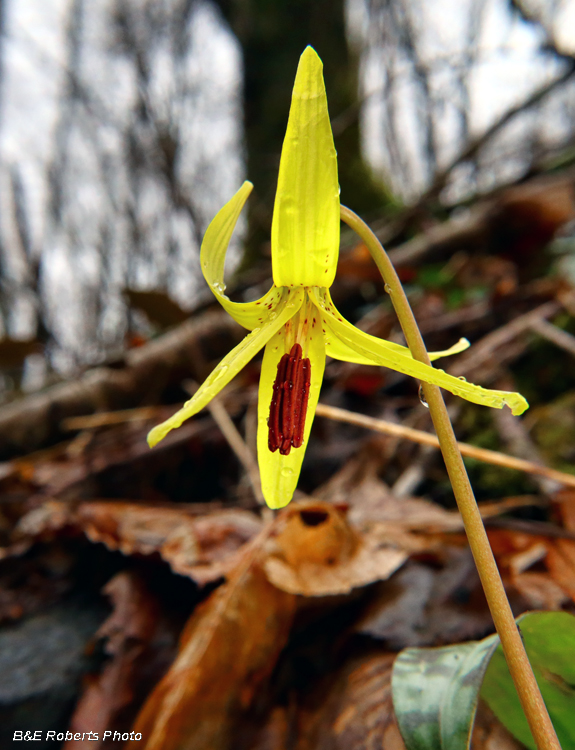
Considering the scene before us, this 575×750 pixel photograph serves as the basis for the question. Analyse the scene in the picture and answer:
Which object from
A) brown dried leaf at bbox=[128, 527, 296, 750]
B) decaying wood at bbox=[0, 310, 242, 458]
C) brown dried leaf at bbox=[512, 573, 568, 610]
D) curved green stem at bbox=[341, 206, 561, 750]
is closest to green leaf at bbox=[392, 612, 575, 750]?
curved green stem at bbox=[341, 206, 561, 750]

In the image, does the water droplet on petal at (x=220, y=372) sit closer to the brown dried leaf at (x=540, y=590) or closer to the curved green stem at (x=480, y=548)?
the curved green stem at (x=480, y=548)

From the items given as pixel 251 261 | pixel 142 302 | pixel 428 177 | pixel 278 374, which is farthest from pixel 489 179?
pixel 278 374

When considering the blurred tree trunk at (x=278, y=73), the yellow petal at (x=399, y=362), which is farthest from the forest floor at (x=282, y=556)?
the blurred tree trunk at (x=278, y=73)

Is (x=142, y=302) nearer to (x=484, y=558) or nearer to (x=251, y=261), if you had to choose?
(x=484, y=558)

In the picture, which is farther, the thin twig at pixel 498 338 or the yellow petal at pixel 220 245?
the thin twig at pixel 498 338

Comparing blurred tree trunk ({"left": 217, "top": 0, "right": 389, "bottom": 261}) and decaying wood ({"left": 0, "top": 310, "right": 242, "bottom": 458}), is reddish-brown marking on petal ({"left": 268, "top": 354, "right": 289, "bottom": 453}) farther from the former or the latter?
blurred tree trunk ({"left": 217, "top": 0, "right": 389, "bottom": 261})

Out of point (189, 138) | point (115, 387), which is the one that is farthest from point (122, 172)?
point (115, 387)
